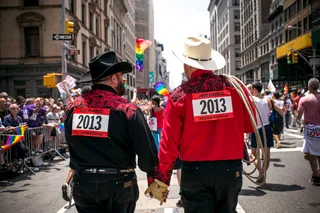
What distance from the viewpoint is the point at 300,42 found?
3709 centimetres

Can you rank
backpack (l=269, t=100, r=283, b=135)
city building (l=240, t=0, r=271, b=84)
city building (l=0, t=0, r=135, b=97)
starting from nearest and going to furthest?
1. backpack (l=269, t=100, r=283, b=135)
2. city building (l=0, t=0, r=135, b=97)
3. city building (l=240, t=0, r=271, b=84)

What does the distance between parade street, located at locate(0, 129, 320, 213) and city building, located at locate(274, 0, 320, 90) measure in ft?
82.1

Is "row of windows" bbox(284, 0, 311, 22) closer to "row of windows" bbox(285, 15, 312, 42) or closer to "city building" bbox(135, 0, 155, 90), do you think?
"row of windows" bbox(285, 15, 312, 42)

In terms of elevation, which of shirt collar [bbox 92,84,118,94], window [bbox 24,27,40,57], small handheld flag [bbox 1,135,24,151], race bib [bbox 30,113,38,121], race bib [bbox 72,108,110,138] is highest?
window [bbox 24,27,40,57]

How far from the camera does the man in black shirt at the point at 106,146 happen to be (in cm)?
271

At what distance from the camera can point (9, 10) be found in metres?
28.0

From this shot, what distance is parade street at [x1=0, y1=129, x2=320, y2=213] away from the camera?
535 cm

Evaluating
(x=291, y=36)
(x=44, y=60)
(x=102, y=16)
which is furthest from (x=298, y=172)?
(x=291, y=36)

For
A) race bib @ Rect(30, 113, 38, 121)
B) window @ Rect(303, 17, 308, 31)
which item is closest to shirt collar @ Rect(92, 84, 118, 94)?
race bib @ Rect(30, 113, 38, 121)

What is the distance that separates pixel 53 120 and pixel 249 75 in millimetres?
67600

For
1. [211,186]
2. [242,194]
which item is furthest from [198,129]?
[242,194]

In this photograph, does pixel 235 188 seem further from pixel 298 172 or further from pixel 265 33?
pixel 265 33

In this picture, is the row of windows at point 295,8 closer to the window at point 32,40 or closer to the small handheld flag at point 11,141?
the window at point 32,40

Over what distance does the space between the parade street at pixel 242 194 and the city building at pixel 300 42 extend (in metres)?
25.0
